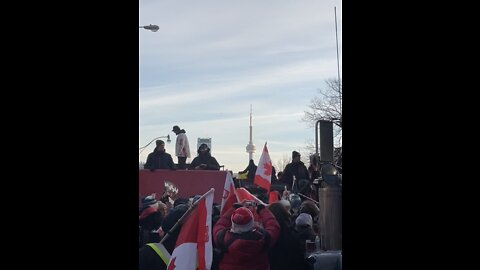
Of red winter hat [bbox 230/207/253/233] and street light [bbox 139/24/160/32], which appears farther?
red winter hat [bbox 230/207/253/233]

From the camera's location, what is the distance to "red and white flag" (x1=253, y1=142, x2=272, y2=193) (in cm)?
587

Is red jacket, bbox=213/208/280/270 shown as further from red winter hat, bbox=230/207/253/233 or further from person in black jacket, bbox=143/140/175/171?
person in black jacket, bbox=143/140/175/171

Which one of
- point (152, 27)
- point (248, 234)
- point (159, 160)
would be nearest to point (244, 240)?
point (248, 234)

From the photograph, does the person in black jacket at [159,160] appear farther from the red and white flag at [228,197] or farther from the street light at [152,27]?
the street light at [152,27]

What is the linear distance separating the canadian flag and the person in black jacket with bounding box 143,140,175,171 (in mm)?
1478

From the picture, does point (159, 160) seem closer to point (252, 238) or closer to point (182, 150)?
point (182, 150)

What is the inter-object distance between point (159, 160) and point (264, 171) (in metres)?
0.91

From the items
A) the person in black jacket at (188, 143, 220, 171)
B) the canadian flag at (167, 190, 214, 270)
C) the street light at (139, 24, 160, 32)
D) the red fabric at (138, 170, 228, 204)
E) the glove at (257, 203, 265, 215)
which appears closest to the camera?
the street light at (139, 24, 160, 32)

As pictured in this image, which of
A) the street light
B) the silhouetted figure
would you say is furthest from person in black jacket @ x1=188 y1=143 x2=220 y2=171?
the street light

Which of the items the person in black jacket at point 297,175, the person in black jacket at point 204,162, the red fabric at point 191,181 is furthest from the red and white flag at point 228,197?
the person in black jacket at point 204,162
